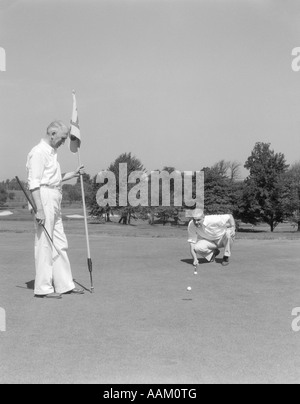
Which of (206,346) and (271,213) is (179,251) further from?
(271,213)

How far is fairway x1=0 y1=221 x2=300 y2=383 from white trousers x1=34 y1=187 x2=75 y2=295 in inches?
13.1

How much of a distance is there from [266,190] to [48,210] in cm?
8241

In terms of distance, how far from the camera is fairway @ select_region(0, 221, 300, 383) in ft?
16.1

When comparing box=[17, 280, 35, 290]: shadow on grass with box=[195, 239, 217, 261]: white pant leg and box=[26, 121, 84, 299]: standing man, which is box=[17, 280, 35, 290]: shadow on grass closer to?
box=[26, 121, 84, 299]: standing man

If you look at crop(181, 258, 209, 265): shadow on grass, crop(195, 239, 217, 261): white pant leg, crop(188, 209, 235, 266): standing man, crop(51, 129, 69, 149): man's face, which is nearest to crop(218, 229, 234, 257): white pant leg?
crop(188, 209, 235, 266): standing man

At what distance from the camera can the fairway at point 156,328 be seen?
4.92 metres

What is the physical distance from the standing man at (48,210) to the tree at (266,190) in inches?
3079

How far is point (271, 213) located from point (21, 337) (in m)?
→ 83.9

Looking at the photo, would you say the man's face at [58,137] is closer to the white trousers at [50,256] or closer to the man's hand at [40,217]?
the white trousers at [50,256]

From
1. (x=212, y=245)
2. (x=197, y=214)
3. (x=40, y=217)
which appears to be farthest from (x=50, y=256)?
(x=212, y=245)

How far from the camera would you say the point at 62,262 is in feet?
30.2

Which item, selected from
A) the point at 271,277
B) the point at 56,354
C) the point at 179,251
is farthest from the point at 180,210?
the point at 56,354

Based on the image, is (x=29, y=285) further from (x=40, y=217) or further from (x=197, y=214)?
(x=197, y=214)

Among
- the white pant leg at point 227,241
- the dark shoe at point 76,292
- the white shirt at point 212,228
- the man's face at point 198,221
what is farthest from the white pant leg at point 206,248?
the dark shoe at point 76,292
